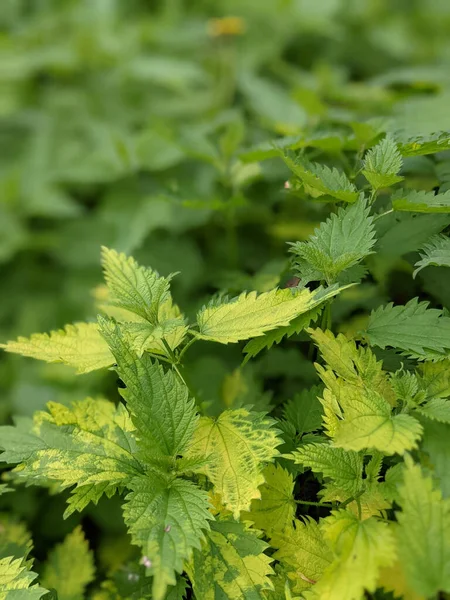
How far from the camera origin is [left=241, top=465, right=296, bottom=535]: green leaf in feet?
2.41

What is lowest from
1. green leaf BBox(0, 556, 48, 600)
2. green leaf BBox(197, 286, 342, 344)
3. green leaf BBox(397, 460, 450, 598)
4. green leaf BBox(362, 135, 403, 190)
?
green leaf BBox(0, 556, 48, 600)

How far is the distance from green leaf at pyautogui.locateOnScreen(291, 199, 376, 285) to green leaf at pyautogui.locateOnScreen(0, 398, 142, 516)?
325 mm

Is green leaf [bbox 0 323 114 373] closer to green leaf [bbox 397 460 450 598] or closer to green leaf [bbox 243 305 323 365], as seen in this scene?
green leaf [bbox 243 305 323 365]

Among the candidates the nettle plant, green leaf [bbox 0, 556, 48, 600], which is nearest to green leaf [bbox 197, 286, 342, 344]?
the nettle plant

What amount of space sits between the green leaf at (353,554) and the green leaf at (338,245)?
30cm

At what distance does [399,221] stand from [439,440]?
0.39 metres

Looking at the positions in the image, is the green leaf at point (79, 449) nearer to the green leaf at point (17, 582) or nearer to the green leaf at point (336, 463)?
the green leaf at point (17, 582)

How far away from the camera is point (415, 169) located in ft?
3.20

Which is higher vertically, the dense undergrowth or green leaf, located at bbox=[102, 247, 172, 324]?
green leaf, located at bbox=[102, 247, 172, 324]

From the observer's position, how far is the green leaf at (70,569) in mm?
871

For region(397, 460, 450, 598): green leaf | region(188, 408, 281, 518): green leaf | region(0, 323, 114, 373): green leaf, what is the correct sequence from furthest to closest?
region(0, 323, 114, 373): green leaf → region(188, 408, 281, 518): green leaf → region(397, 460, 450, 598): green leaf

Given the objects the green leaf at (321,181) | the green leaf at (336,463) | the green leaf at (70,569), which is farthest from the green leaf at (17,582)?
the green leaf at (321,181)

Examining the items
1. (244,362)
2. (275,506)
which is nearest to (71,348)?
(244,362)

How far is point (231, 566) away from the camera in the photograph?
69 centimetres
